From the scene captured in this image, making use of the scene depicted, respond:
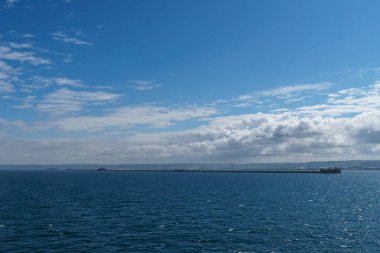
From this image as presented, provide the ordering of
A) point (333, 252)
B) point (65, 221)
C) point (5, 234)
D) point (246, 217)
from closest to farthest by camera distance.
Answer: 1. point (333, 252)
2. point (5, 234)
3. point (65, 221)
4. point (246, 217)

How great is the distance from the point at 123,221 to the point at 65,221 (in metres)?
14.6

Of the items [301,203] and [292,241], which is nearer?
[292,241]

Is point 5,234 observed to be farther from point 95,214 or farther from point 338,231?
point 338,231

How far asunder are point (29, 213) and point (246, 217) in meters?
62.3

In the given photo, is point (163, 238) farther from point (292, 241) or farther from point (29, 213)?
point (29, 213)

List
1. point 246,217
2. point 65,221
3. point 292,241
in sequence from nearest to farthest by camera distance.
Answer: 1. point 292,241
2. point 65,221
3. point 246,217

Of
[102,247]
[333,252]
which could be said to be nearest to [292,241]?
[333,252]

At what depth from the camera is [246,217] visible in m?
94.4

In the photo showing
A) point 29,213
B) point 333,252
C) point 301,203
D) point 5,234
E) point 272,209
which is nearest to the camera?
point 333,252

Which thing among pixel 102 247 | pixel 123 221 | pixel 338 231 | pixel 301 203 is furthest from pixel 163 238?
pixel 301 203

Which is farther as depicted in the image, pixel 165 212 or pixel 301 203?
pixel 301 203

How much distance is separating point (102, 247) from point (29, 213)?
47.4 m

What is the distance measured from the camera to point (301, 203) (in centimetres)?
12562

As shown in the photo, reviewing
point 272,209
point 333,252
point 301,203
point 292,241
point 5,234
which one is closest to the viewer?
point 333,252
